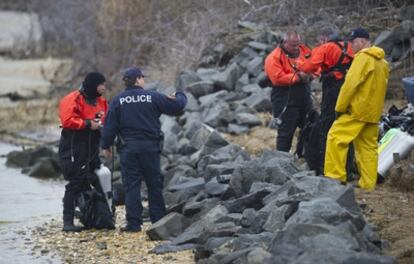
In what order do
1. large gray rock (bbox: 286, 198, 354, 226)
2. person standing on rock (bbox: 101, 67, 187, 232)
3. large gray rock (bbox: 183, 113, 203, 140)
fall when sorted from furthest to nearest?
1. large gray rock (bbox: 183, 113, 203, 140)
2. person standing on rock (bbox: 101, 67, 187, 232)
3. large gray rock (bbox: 286, 198, 354, 226)

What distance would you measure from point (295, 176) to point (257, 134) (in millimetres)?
4998

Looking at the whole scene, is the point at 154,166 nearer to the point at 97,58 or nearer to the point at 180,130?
the point at 180,130

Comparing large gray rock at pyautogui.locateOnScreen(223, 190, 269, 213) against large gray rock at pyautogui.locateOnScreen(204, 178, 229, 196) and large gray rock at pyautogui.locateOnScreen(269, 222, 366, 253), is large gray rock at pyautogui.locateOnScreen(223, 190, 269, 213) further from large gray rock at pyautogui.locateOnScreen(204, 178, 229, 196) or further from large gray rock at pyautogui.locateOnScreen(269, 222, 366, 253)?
large gray rock at pyautogui.locateOnScreen(269, 222, 366, 253)

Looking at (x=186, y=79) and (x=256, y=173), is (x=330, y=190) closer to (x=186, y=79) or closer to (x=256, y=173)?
(x=256, y=173)

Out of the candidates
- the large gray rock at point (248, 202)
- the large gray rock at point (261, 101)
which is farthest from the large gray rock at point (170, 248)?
the large gray rock at point (261, 101)

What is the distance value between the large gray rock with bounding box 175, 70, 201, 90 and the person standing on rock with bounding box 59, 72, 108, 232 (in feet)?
23.9

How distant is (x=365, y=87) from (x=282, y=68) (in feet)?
6.18

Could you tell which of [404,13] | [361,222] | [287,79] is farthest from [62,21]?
[361,222]

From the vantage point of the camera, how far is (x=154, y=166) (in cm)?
1130

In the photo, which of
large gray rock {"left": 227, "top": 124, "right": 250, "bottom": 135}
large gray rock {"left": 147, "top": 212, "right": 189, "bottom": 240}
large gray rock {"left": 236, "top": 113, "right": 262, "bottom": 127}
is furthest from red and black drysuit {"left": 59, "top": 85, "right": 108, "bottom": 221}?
large gray rock {"left": 236, "top": 113, "right": 262, "bottom": 127}

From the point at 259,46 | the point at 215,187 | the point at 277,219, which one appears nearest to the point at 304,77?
the point at 215,187

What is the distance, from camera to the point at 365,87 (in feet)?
35.1

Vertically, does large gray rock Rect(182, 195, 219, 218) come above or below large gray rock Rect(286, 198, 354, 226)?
below

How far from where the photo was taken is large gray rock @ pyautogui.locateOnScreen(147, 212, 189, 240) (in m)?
10.6
